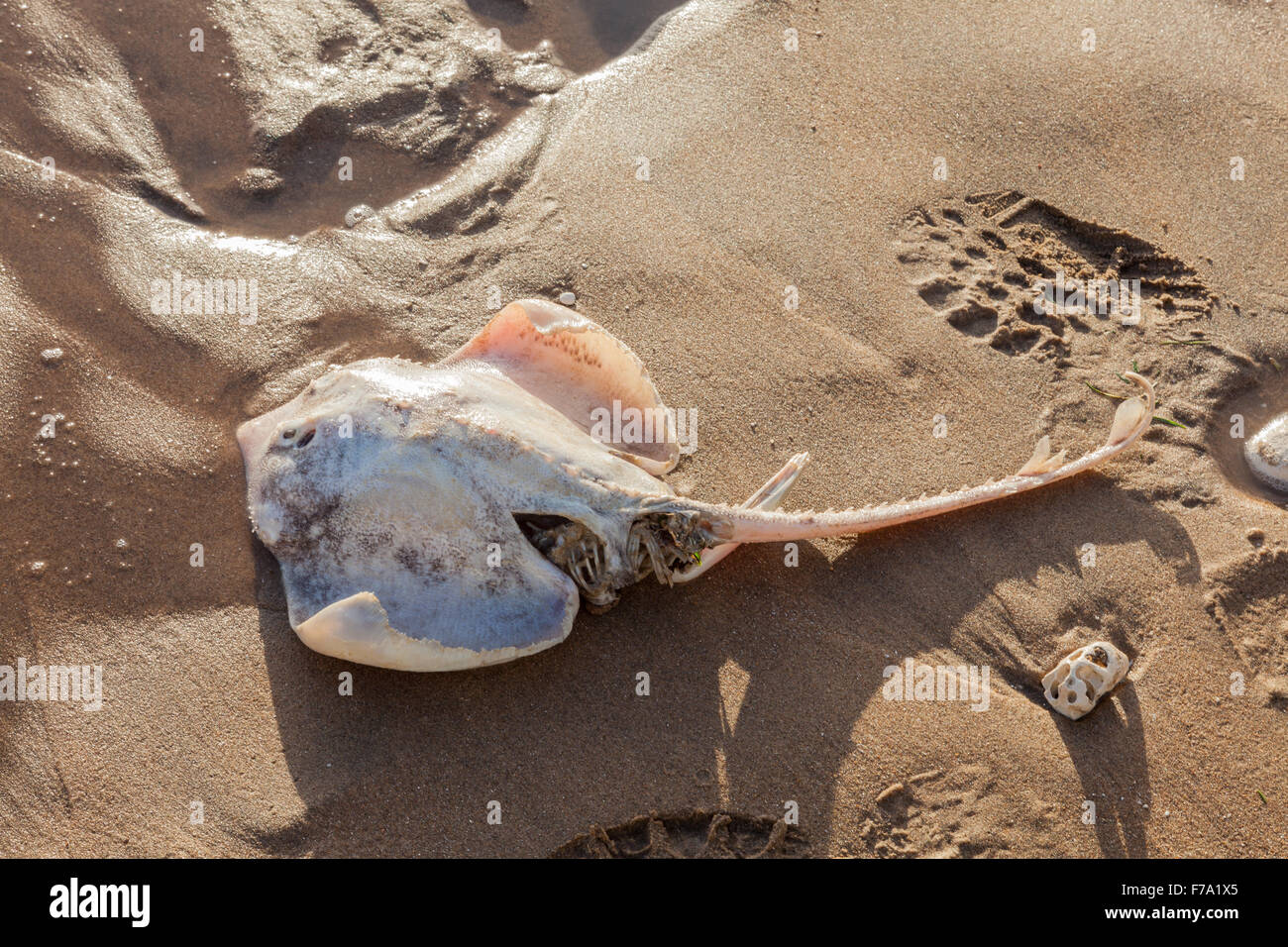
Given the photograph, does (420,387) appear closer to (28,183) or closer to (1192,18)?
(28,183)

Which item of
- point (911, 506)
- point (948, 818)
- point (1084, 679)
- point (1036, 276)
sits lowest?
point (948, 818)

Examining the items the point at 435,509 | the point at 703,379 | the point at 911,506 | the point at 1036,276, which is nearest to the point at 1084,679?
the point at 911,506

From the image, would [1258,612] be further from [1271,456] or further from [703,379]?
[703,379]

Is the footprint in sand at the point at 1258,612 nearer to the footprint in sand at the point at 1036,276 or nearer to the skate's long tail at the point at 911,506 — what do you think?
the skate's long tail at the point at 911,506

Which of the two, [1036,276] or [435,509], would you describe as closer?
[435,509]

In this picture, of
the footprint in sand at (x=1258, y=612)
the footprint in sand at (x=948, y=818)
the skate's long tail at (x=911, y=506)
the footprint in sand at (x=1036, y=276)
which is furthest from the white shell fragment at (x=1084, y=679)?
the footprint in sand at (x=1036, y=276)

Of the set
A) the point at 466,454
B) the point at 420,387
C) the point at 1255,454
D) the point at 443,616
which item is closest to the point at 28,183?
the point at 420,387
